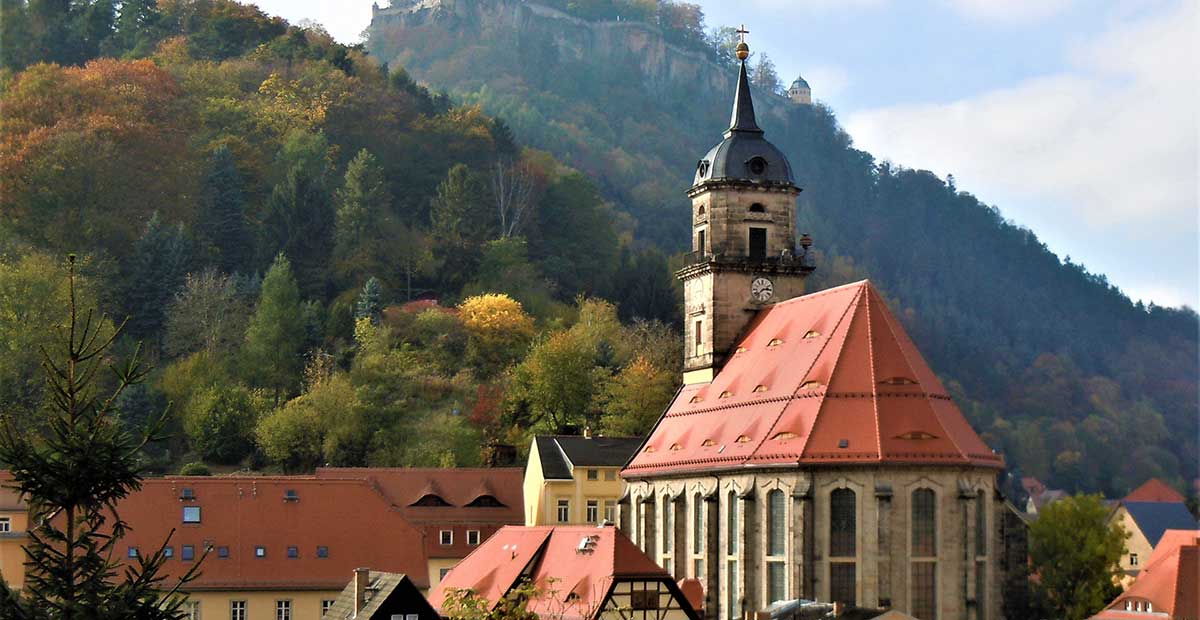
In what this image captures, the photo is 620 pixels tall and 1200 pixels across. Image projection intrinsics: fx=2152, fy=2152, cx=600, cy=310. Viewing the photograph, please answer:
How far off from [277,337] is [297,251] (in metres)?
11.8

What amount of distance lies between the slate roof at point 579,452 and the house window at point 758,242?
8.45 m

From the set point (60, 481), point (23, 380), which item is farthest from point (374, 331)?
point (60, 481)

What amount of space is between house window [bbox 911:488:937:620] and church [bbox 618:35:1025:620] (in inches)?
1.4

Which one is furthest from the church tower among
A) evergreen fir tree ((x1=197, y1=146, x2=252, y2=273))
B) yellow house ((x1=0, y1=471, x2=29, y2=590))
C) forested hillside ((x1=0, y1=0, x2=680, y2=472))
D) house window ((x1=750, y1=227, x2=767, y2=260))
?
evergreen fir tree ((x1=197, y1=146, x2=252, y2=273))

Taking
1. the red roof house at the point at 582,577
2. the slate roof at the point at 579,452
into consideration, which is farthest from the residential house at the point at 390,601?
the slate roof at the point at 579,452

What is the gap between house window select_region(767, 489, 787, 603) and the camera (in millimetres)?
57000

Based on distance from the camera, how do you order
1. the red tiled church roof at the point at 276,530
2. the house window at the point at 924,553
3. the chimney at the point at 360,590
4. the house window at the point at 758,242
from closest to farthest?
the chimney at the point at 360,590, the house window at the point at 924,553, the red tiled church roof at the point at 276,530, the house window at the point at 758,242

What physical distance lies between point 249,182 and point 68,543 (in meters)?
95.8

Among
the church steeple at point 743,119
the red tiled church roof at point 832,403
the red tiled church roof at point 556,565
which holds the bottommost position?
the red tiled church roof at point 556,565

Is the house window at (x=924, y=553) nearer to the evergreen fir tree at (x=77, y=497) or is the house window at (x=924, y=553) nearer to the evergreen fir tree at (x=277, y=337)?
the evergreen fir tree at (x=77, y=497)

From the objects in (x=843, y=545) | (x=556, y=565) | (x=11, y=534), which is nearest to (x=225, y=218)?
(x=11, y=534)

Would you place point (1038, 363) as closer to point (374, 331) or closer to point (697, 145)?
point (697, 145)

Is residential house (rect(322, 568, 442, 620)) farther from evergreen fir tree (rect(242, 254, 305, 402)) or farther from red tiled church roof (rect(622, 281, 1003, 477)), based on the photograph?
evergreen fir tree (rect(242, 254, 305, 402))

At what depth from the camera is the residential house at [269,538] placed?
202 feet
